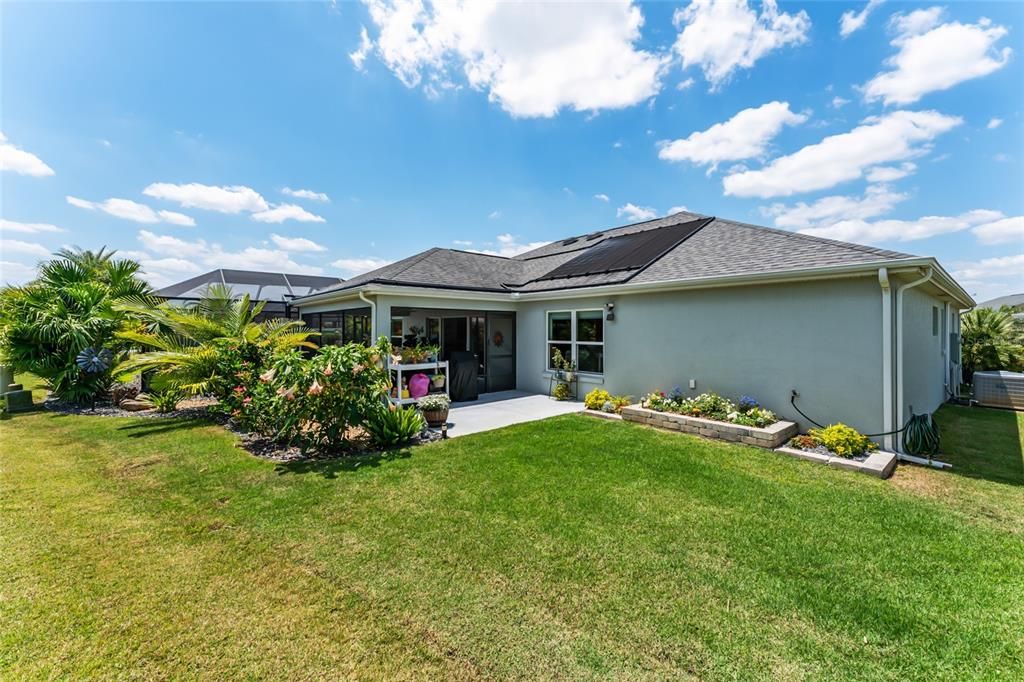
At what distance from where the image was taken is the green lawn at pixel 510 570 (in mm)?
2391

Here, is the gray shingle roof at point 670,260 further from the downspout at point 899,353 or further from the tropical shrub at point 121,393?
the tropical shrub at point 121,393

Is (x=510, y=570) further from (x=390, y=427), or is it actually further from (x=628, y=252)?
(x=628, y=252)

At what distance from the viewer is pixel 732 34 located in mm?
8836

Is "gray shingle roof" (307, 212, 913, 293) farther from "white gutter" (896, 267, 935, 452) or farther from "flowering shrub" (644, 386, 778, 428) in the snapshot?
"flowering shrub" (644, 386, 778, 428)

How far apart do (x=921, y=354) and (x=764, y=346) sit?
11.9 ft

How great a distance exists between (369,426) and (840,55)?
1272 centimetres

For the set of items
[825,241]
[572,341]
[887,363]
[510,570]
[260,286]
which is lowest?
[510,570]

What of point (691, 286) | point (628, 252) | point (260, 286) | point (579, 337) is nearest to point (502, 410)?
point (579, 337)

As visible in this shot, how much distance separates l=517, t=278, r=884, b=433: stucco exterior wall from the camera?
21.2 feet

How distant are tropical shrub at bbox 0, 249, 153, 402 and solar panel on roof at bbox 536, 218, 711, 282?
11.7 m

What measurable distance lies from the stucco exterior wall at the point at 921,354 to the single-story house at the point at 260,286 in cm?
1939

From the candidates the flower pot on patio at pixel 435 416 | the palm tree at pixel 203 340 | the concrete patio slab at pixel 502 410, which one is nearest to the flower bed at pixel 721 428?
the concrete patio slab at pixel 502 410

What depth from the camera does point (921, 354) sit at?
811 cm

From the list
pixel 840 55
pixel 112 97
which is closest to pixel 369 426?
pixel 112 97
